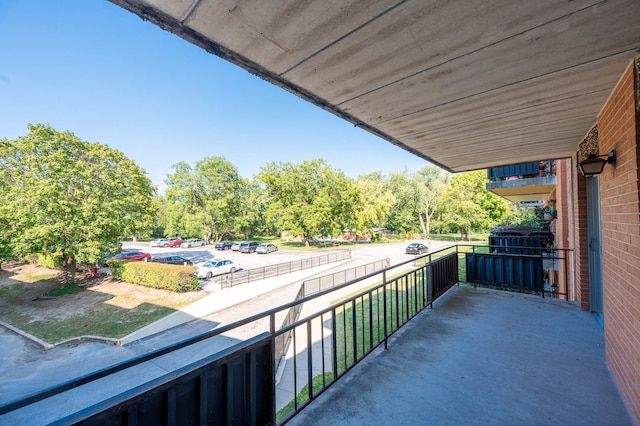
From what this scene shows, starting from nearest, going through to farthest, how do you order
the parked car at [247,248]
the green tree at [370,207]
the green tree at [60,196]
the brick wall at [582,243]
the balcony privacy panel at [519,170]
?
1. the brick wall at [582,243]
2. the balcony privacy panel at [519,170]
3. the green tree at [60,196]
4. the parked car at [247,248]
5. the green tree at [370,207]

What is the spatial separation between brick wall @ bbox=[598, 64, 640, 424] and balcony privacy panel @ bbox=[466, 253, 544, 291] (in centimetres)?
254

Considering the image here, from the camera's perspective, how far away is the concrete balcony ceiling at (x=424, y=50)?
4.14 feet

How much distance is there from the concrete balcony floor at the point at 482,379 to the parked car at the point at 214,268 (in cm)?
1359

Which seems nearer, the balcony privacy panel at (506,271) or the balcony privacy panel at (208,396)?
the balcony privacy panel at (208,396)

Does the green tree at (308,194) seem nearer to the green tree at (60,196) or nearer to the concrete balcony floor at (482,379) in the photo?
the green tree at (60,196)

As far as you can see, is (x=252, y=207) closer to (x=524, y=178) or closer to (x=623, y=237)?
(x=524, y=178)

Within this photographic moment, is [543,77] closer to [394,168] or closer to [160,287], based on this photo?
[160,287]

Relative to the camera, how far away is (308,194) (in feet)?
89.2

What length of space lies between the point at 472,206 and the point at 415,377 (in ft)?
99.9

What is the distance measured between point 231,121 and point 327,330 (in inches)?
1048

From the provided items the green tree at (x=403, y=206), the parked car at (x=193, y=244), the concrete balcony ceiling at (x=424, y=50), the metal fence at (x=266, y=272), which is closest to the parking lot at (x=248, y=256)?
the parked car at (x=193, y=244)

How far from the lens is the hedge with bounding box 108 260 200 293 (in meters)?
12.0

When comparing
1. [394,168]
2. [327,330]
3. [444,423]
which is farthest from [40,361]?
[394,168]

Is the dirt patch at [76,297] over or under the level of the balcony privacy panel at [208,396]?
under
